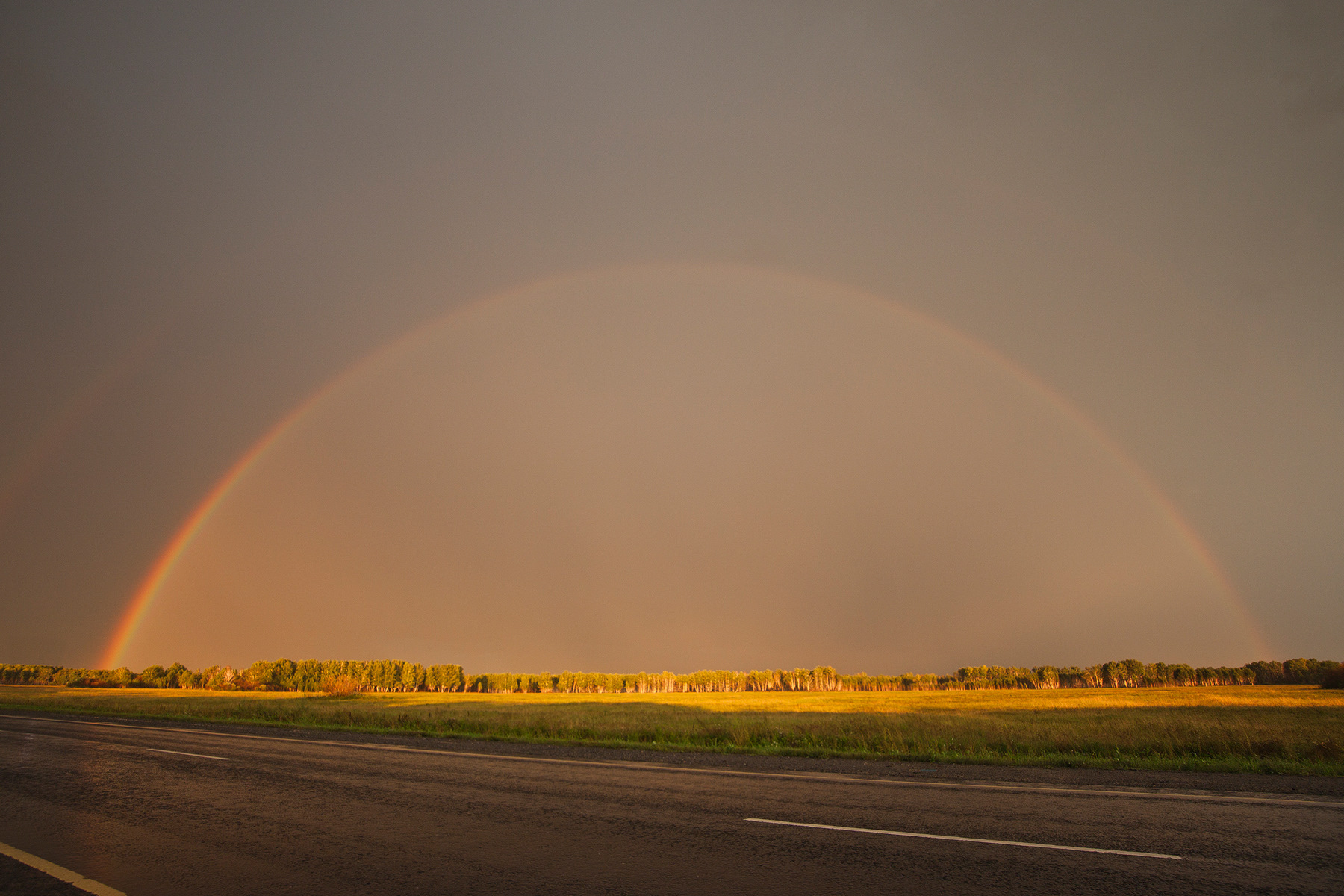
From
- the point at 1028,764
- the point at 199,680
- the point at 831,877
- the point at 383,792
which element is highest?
the point at 199,680

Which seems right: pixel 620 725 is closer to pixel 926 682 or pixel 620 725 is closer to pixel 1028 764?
pixel 1028 764

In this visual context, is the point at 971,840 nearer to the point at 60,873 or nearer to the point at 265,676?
the point at 60,873

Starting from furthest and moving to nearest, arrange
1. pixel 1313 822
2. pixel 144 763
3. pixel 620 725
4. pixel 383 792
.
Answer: pixel 620 725 < pixel 144 763 < pixel 383 792 < pixel 1313 822

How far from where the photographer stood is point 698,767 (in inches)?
613

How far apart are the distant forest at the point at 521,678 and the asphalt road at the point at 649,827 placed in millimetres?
134301

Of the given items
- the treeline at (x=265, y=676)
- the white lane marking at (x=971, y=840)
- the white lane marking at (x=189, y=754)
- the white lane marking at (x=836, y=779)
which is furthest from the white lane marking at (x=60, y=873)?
the treeline at (x=265, y=676)

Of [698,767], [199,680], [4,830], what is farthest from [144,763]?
[199,680]

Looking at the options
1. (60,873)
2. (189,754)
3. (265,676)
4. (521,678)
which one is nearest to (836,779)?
(60,873)

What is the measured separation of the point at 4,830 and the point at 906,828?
36.8 ft

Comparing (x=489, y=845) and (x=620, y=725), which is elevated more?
(x=620, y=725)

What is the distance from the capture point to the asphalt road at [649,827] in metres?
6.18

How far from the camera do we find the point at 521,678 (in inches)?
7387

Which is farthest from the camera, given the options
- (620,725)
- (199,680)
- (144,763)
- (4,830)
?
(199,680)

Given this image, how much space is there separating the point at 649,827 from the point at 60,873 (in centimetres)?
592
